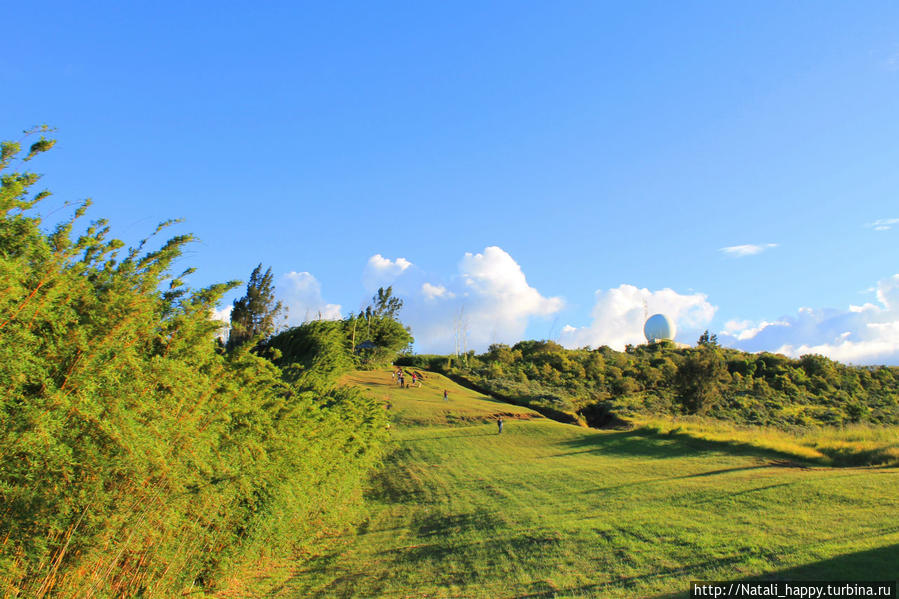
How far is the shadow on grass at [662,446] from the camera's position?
21141 millimetres

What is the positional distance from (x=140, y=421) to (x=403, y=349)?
6105cm

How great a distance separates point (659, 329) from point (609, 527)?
262 ft

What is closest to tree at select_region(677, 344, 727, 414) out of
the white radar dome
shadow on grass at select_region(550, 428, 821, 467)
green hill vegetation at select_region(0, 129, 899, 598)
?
shadow on grass at select_region(550, 428, 821, 467)

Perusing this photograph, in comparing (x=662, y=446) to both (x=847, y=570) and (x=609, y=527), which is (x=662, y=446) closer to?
(x=609, y=527)

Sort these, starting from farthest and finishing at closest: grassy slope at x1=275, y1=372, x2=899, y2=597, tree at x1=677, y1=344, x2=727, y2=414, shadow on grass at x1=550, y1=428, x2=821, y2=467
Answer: tree at x1=677, y1=344, x2=727, y2=414 < shadow on grass at x1=550, y1=428, x2=821, y2=467 < grassy slope at x1=275, y1=372, x2=899, y2=597

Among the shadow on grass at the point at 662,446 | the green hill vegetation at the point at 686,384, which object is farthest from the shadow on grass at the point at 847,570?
the green hill vegetation at the point at 686,384

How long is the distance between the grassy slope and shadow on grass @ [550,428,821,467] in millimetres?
193

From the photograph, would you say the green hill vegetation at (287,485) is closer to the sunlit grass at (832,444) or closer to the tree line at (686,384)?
the sunlit grass at (832,444)

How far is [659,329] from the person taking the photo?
8550 centimetres

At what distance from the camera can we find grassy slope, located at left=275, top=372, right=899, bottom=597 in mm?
9148

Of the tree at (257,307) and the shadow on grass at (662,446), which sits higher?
the tree at (257,307)

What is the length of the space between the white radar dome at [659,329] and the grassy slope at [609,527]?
65961 mm

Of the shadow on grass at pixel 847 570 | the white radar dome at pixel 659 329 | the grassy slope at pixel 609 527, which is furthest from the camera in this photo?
the white radar dome at pixel 659 329

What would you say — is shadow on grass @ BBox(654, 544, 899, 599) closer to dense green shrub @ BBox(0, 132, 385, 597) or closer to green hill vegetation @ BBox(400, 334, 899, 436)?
dense green shrub @ BBox(0, 132, 385, 597)
